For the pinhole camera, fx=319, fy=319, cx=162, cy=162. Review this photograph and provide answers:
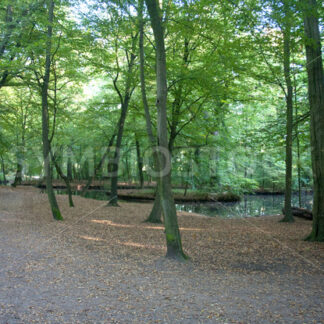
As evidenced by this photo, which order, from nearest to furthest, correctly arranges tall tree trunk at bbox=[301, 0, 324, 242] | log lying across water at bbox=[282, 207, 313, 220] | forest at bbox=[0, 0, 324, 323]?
forest at bbox=[0, 0, 324, 323] → tall tree trunk at bbox=[301, 0, 324, 242] → log lying across water at bbox=[282, 207, 313, 220]

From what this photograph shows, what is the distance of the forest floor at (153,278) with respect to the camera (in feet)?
13.9

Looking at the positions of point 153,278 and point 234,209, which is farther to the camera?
point 234,209

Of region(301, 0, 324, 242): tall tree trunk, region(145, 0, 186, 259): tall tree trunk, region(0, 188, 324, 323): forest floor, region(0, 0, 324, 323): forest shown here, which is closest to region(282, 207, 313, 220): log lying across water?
region(0, 0, 324, 323): forest

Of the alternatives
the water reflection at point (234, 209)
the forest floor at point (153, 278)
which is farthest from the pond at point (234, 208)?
the forest floor at point (153, 278)

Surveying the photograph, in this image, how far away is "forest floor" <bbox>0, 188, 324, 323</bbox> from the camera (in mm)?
4250

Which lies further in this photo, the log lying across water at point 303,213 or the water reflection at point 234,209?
the water reflection at point 234,209

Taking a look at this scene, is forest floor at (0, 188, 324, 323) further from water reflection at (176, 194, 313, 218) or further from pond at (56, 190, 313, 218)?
pond at (56, 190, 313, 218)

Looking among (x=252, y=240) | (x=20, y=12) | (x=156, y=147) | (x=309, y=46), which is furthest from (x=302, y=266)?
(x=20, y=12)

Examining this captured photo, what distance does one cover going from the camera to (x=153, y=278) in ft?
18.9

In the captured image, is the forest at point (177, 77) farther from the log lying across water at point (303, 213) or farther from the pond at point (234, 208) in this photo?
the pond at point (234, 208)

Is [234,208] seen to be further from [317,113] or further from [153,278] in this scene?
[153,278]

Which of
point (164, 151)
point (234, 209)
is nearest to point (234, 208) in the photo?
point (234, 209)

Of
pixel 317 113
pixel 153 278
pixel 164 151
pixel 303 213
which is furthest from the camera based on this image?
pixel 303 213

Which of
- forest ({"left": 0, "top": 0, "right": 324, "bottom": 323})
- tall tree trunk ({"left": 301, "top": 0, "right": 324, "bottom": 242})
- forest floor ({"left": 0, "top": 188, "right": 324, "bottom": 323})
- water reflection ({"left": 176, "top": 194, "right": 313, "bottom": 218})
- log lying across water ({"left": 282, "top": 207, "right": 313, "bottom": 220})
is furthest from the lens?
water reflection ({"left": 176, "top": 194, "right": 313, "bottom": 218})
